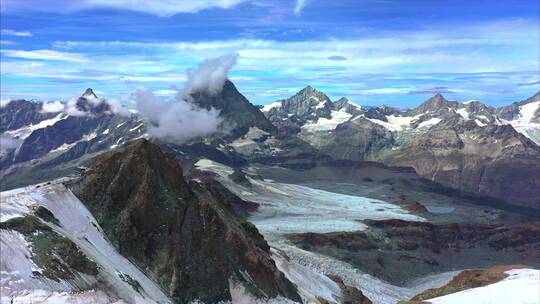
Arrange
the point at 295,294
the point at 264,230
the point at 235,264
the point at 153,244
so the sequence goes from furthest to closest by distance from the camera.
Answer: the point at 264,230, the point at 295,294, the point at 235,264, the point at 153,244

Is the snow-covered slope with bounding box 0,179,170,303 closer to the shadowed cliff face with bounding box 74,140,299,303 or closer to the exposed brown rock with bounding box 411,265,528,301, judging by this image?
the shadowed cliff face with bounding box 74,140,299,303

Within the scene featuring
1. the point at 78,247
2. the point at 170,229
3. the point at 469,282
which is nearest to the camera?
the point at 78,247

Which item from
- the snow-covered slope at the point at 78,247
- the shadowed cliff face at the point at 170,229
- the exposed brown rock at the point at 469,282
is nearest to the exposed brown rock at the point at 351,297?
the exposed brown rock at the point at 469,282

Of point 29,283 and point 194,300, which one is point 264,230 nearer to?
point 194,300

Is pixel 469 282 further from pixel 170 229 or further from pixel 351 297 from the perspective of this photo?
pixel 170 229

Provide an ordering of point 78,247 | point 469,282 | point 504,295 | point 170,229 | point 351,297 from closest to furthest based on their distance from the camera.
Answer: point 78,247, point 504,295, point 170,229, point 469,282, point 351,297

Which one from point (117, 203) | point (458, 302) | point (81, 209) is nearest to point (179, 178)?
point (117, 203)

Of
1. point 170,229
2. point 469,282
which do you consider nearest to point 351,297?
point 469,282

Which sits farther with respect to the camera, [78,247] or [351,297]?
[351,297]

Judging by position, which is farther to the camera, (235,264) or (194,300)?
(235,264)
